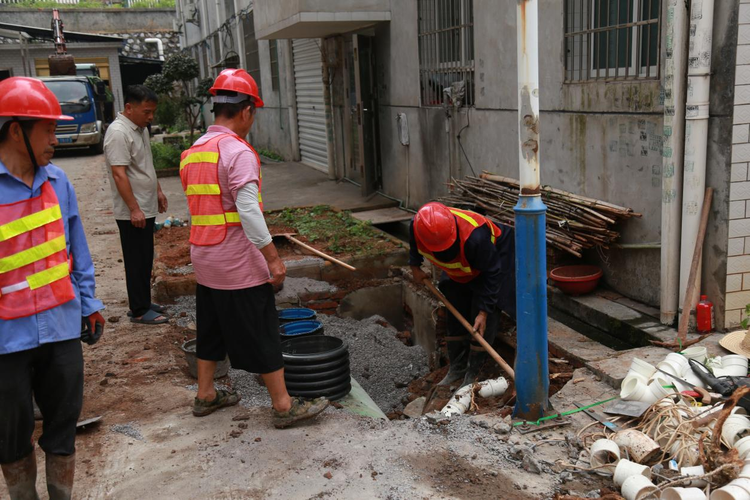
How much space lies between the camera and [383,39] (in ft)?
34.2

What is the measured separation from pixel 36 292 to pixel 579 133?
468 cm

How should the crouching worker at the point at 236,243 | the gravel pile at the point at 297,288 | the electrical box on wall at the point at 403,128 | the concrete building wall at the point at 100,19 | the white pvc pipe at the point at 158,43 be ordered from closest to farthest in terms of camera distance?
1. the crouching worker at the point at 236,243
2. the gravel pile at the point at 297,288
3. the electrical box on wall at the point at 403,128
4. the concrete building wall at the point at 100,19
5. the white pvc pipe at the point at 158,43

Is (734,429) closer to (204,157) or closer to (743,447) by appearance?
(743,447)

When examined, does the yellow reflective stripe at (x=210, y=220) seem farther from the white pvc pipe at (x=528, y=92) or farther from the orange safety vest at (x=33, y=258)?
the white pvc pipe at (x=528, y=92)

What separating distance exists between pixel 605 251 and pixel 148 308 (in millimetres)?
Answer: 4061

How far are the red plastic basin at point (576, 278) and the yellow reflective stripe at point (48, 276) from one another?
404cm

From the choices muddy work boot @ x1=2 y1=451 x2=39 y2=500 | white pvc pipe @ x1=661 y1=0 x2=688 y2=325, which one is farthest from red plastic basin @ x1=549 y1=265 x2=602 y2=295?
muddy work boot @ x1=2 y1=451 x2=39 y2=500

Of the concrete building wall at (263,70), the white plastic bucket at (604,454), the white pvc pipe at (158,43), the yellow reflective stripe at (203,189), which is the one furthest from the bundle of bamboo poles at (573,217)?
the white pvc pipe at (158,43)

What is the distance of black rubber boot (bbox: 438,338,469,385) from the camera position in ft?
18.3

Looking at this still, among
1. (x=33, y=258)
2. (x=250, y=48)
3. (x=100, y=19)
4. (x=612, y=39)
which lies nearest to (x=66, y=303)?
(x=33, y=258)

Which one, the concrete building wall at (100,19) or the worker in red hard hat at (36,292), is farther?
the concrete building wall at (100,19)

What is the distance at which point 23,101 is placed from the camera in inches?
110

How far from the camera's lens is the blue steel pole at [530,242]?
3545 mm

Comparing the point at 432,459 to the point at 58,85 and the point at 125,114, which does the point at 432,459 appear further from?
the point at 58,85
